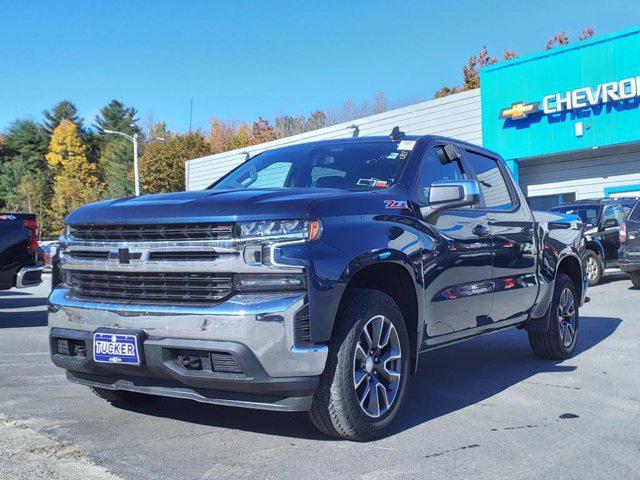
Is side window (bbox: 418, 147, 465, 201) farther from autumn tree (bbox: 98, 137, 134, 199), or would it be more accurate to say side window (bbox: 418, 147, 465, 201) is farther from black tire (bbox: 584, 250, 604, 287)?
autumn tree (bbox: 98, 137, 134, 199)

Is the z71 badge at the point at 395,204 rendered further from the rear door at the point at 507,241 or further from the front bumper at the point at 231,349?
the rear door at the point at 507,241

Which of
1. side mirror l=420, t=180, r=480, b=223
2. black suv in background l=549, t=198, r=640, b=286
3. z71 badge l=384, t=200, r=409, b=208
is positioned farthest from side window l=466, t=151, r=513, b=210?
black suv in background l=549, t=198, r=640, b=286

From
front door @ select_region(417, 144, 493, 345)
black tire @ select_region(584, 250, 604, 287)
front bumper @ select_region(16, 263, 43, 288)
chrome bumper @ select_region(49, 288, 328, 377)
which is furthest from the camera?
black tire @ select_region(584, 250, 604, 287)

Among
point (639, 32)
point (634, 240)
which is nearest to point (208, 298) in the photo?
point (634, 240)

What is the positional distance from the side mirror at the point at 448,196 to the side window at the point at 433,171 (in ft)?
0.51

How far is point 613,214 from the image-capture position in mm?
14773

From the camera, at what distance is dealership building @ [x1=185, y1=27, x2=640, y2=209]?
19.4 m

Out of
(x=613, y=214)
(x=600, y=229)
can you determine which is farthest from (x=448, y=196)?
(x=613, y=214)

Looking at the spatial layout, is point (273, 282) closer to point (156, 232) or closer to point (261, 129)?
point (156, 232)

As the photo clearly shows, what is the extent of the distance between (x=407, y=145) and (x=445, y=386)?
1.99 meters

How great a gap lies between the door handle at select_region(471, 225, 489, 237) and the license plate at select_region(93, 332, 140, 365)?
2.64 meters

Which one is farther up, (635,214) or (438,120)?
(438,120)

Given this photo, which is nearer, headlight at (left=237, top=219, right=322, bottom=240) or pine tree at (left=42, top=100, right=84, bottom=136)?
headlight at (left=237, top=219, right=322, bottom=240)

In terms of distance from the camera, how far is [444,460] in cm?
374
